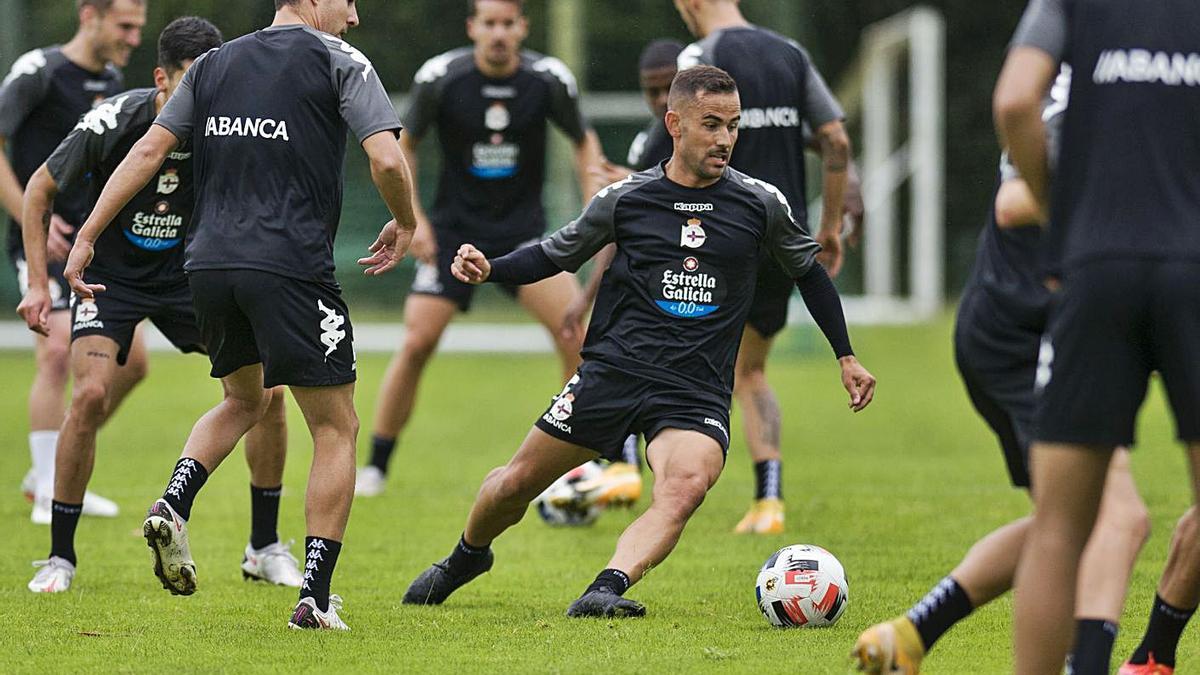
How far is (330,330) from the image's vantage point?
229 inches

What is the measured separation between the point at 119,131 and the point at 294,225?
4.02ft

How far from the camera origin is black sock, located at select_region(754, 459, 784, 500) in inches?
332

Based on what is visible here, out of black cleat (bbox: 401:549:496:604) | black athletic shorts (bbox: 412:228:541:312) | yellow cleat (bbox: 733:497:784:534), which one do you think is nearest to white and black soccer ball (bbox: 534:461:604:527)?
yellow cleat (bbox: 733:497:784:534)

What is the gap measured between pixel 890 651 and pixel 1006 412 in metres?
0.70

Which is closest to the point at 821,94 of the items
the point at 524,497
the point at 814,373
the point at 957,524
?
the point at 957,524

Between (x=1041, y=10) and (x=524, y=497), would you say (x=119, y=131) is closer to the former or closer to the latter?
(x=524, y=497)

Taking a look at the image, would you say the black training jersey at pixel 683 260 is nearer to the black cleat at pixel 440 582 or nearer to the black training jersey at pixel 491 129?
the black cleat at pixel 440 582

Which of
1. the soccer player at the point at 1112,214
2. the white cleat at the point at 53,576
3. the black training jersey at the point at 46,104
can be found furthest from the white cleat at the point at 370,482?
the soccer player at the point at 1112,214

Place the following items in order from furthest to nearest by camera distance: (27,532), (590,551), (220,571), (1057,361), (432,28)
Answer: (432,28)
(27,532)
(590,551)
(220,571)
(1057,361)

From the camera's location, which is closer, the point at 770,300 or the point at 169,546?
the point at 169,546

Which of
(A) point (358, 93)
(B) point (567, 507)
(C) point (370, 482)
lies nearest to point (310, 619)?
(A) point (358, 93)

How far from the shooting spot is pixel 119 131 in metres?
6.59

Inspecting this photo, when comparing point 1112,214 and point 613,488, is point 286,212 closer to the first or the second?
point 1112,214

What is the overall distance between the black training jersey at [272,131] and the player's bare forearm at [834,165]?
122 inches
